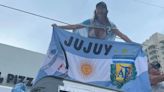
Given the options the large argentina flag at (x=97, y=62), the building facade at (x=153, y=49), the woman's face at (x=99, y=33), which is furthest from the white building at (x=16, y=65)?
the large argentina flag at (x=97, y=62)

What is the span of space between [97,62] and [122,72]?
1.48ft

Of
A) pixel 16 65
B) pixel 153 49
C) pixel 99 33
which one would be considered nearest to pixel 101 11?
pixel 99 33

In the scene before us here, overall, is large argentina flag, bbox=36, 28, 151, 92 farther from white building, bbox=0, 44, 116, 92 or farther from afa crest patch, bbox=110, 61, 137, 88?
white building, bbox=0, 44, 116, 92

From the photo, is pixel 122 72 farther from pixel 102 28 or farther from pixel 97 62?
pixel 102 28

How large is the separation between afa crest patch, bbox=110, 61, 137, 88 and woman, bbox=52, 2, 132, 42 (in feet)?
2.06

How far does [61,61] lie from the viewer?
6.61 meters

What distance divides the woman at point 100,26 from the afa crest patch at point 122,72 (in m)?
0.63

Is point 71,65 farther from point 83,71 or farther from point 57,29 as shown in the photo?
point 57,29

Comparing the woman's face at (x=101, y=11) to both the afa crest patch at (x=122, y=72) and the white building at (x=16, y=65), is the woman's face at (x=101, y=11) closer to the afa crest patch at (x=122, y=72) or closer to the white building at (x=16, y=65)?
the afa crest patch at (x=122, y=72)

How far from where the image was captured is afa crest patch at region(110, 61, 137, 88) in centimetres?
670

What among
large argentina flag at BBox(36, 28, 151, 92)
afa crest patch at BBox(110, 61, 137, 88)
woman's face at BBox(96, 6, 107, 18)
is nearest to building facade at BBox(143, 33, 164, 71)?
large argentina flag at BBox(36, 28, 151, 92)

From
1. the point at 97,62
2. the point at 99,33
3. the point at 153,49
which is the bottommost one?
the point at 153,49

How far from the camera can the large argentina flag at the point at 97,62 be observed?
6.55 meters

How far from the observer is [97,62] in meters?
6.84
